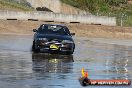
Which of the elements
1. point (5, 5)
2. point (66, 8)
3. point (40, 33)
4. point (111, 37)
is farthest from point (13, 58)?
point (66, 8)

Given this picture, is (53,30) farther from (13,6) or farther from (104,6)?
(104,6)

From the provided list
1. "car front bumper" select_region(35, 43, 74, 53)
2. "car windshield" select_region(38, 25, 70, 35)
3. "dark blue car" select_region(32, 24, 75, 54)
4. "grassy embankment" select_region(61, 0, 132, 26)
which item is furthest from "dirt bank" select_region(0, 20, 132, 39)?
"car front bumper" select_region(35, 43, 74, 53)

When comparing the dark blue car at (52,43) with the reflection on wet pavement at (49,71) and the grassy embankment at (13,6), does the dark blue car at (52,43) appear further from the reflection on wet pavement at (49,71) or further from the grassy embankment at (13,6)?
the grassy embankment at (13,6)

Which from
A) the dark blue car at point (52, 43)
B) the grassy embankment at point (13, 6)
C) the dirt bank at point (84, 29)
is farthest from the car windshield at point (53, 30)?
the grassy embankment at point (13, 6)

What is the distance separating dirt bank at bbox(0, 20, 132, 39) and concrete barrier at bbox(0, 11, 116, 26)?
2.59 ft

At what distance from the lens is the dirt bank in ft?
195

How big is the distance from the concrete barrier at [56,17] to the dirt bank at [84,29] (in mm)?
791

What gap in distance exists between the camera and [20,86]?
15.2 m

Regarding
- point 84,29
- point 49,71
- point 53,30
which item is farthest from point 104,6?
point 49,71

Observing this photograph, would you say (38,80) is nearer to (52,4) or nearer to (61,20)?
(61,20)

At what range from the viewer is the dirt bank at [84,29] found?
195 feet

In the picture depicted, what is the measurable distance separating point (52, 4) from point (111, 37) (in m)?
15.1

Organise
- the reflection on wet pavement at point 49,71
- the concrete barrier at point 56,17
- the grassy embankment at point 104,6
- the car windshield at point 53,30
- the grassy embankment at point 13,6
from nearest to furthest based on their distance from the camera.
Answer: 1. the reflection on wet pavement at point 49,71
2. the car windshield at point 53,30
3. the concrete barrier at point 56,17
4. the grassy embankment at point 13,6
5. the grassy embankment at point 104,6

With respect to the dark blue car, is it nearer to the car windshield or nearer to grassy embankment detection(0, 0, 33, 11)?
the car windshield
